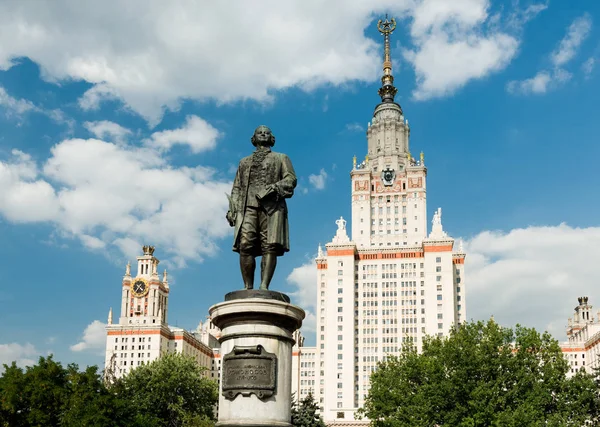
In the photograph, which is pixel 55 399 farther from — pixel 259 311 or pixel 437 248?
pixel 437 248

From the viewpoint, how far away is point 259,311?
14859 millimetres

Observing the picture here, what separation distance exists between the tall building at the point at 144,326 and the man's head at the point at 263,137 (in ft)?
430

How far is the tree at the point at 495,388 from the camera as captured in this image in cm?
4741

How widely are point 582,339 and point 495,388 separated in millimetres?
126556

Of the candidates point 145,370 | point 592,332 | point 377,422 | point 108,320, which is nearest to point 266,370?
point 377,422

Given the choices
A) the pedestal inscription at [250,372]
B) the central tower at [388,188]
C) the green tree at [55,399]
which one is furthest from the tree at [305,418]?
the central tower at [388,188]

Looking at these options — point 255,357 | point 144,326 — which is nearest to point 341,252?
point 144,326

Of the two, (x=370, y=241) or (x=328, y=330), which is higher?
(x=370, y=241)

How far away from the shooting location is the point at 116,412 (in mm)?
48250

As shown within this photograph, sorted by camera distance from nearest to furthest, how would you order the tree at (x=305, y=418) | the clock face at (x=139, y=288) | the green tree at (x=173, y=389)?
1. the tree at (x=305, y=418)
2. the green tree at (x=173, y=389)
3. the clock face at (x=139, y=288)

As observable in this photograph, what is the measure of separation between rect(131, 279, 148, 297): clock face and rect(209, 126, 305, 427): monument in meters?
140

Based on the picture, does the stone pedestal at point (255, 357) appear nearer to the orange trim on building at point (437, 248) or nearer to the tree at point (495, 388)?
the tree at point (495, 388)

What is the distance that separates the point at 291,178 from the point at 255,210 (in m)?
1.07

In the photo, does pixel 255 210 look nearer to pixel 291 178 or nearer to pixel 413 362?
pixel 291 178
